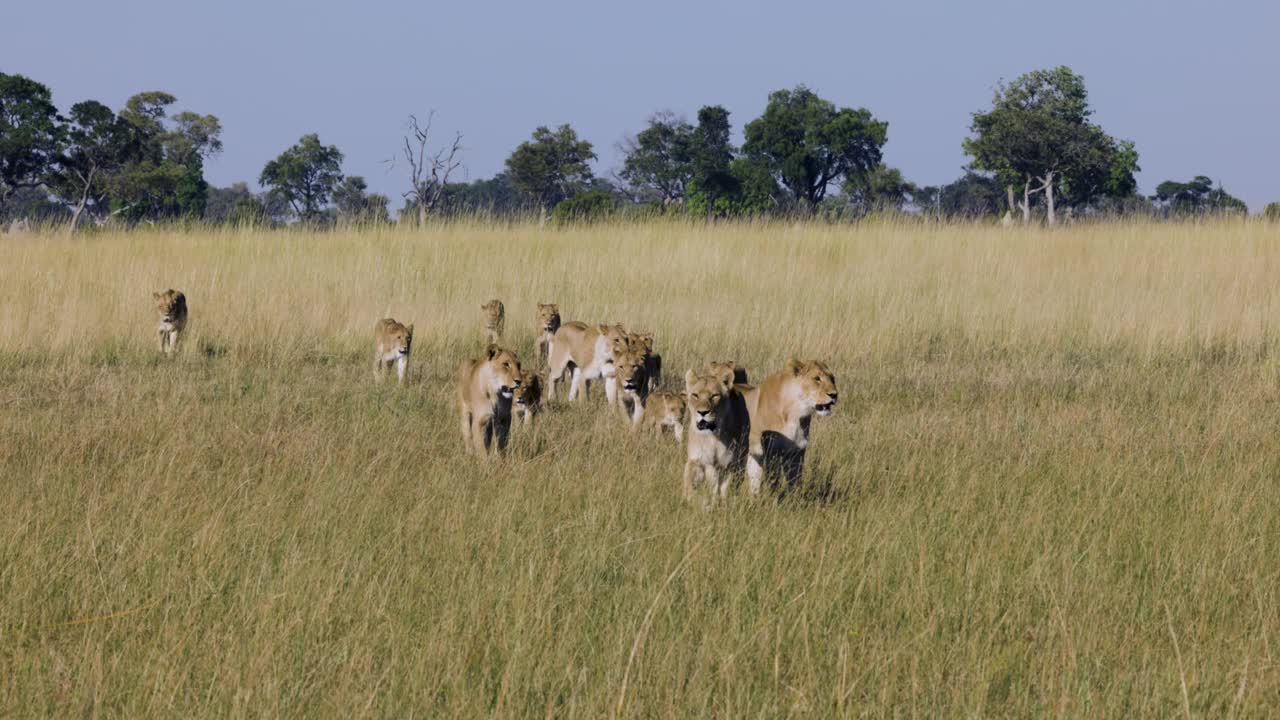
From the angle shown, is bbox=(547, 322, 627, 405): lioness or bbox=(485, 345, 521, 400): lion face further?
bbox=(547, 322, 627, 405): lioness

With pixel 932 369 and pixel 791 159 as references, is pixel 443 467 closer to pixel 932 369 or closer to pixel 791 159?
pixel 932 369

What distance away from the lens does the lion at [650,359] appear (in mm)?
8946

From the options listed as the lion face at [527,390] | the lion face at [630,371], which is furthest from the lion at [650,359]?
the lion face at [527,390]

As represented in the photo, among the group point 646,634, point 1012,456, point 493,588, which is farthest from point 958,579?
point 1012,456

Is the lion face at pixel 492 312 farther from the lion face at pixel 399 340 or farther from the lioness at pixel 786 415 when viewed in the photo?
the lioness at pixel 786 415

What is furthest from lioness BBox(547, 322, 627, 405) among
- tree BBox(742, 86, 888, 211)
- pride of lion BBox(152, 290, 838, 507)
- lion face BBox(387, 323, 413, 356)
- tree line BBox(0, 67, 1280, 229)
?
tree BBox(742, 86, 888, 211)

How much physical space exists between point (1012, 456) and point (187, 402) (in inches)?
212

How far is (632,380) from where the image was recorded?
752 cm

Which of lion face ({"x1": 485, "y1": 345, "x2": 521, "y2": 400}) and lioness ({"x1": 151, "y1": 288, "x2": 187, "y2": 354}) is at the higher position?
lion face ({"x1": 485, "y1": 345, "x2": 521, "y2": 400})

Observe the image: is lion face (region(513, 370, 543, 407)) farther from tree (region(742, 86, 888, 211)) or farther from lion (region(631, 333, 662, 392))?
tree (region(742, 86, 888, 211))

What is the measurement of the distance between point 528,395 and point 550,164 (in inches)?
2589

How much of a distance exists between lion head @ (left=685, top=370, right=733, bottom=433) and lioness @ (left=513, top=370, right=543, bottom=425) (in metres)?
1.68

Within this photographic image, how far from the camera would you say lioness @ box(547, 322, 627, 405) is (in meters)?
9.10

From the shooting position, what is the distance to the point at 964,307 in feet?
45.3
